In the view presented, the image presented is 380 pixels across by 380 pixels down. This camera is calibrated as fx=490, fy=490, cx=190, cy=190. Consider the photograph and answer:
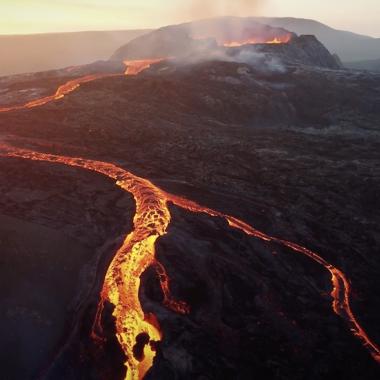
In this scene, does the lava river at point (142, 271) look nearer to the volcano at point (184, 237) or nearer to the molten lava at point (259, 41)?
the volcano at point (184, 237)

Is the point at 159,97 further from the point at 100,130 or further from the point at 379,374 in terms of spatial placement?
the point at 379,374

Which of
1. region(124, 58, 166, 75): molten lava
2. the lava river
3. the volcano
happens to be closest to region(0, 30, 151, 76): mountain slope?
region(124, 58, 166, 75): molten lava

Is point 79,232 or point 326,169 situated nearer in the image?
point 79,232

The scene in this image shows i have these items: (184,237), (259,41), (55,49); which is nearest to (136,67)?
(259,41)

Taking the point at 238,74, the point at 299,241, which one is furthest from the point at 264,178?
the point at 238,74

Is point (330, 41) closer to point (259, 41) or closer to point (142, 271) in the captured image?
point (259, 41)
